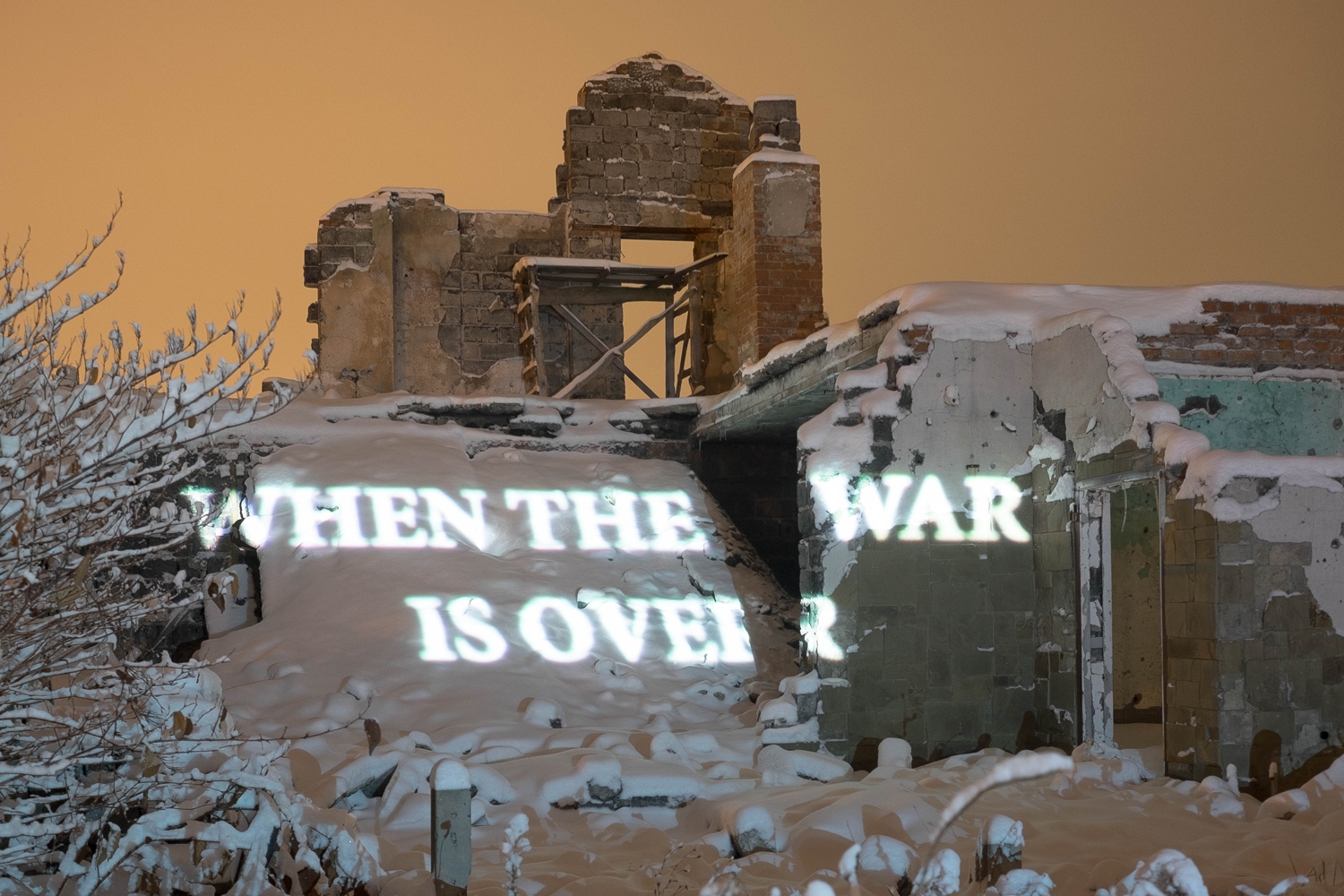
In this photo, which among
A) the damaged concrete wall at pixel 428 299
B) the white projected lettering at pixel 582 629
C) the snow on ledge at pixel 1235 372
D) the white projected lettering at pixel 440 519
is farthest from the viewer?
the damaged concrete wall at pixel 428 299

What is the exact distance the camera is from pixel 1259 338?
7172mm

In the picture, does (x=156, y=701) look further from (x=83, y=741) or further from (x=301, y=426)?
(x=301, y=426)

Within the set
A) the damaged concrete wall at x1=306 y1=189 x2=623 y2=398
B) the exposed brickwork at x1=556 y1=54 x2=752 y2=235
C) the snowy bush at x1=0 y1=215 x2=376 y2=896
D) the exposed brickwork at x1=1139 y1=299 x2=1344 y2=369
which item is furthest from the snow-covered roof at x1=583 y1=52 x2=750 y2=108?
the snowy bush at x1=0 y1=215 x2=376 y2=896

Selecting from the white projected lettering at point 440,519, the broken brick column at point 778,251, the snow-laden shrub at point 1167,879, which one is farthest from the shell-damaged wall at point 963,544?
the broken brick column at point 778,251

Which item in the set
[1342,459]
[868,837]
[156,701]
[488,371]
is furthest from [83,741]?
[488,371]

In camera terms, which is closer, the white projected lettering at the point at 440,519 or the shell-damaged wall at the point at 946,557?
the shell-damaged wall at the point at 946,557

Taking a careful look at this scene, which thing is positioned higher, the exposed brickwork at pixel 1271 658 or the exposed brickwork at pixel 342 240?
the exposed brickwork at pixel 342 240

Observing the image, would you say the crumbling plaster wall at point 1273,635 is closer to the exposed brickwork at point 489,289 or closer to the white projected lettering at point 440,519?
the white projected lettering at point 440,519

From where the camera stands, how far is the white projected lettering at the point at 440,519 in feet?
31.5

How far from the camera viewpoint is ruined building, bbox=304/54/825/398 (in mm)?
15180

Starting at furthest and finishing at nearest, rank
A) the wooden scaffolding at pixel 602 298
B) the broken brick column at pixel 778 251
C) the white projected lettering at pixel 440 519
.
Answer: the wooden scaffolding at pixel 602 298 < the broken brick column at pixel 778 251 < the white projected lettering at pixel 440 519

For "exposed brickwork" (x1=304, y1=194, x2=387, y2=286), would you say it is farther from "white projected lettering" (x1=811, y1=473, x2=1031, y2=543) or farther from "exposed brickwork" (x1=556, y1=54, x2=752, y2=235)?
"white projected lettering" (x1=811, y1=473, x2=1031, y2=543)

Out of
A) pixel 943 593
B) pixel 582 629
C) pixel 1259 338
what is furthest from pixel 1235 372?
pixel 582 629

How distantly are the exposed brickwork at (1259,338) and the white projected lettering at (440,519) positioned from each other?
425 centimetres
